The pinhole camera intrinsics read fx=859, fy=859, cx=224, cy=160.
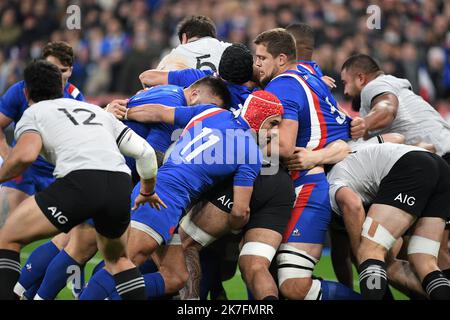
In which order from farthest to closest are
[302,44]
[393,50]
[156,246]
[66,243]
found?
[393,50] < [302,44] < [66,243] < [156,246]

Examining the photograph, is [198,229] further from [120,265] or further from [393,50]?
[393,50]

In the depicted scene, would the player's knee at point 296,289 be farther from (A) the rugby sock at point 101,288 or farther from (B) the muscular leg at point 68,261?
(B) the muscular leg at point 68,261

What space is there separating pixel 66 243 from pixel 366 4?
10595mm

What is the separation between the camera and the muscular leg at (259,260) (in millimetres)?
6191

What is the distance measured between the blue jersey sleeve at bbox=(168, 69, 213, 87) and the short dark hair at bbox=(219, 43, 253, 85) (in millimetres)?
397

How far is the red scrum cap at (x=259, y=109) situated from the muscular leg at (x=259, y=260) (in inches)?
31.5

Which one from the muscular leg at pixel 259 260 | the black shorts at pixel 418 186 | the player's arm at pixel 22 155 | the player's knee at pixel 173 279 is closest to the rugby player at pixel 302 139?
the muscular leg at pixel 259 260

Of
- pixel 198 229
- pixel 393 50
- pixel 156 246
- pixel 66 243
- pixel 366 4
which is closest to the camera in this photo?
pixel 156 246

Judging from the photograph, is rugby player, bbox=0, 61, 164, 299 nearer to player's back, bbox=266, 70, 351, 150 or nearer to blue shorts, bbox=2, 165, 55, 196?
player's back, bbox=266, 70, 351, 150


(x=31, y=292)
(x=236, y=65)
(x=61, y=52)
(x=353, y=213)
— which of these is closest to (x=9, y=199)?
(x=31, y=292)

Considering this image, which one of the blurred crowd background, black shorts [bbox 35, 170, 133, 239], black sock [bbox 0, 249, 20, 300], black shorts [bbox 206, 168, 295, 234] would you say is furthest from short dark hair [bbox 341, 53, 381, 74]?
the blurred crowd background

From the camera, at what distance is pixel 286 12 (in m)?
15.5

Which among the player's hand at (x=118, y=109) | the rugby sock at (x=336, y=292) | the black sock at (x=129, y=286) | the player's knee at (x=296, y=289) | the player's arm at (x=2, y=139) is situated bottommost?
the rugby sock at (x=336, y=292)

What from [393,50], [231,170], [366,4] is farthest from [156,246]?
[366,4]
